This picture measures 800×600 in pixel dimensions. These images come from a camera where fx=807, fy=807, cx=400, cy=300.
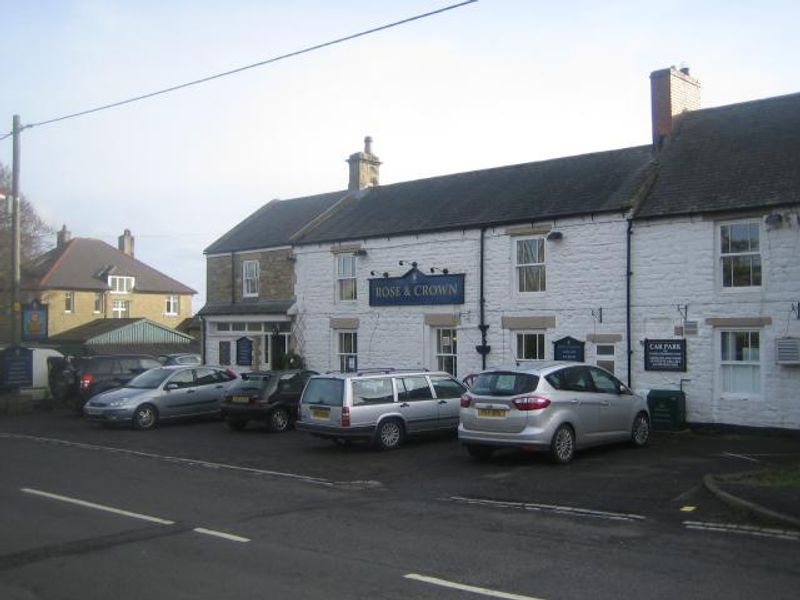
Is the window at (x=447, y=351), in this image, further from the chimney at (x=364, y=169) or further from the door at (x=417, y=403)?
the chimney at (x=364, y=169)

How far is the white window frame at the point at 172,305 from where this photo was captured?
6050cm

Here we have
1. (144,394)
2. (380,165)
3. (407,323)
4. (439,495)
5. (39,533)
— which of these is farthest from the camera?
(380,165)

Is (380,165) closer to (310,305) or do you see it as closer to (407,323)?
(310,305)

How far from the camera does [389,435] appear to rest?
15906 millimetres

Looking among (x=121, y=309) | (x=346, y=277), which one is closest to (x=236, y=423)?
(x=346, y=277)

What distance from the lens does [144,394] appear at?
20.9 metres

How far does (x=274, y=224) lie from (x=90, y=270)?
101 ft

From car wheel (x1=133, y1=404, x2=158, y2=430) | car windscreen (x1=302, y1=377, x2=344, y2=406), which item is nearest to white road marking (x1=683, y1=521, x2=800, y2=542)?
car windscreen (x1=302, y1=377, x2=344, y2=406)

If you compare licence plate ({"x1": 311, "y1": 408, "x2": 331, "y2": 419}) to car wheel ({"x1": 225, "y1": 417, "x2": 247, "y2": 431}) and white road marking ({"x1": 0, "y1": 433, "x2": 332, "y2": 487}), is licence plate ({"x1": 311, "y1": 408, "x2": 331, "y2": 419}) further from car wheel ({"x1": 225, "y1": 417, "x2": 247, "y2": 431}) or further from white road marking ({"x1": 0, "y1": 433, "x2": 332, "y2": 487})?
car wheel ({"x1": 225, "y1": 417, "x2": 247, "y2": 431})

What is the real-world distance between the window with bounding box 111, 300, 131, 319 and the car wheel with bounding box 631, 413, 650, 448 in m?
47.6

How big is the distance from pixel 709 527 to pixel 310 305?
1881 cm

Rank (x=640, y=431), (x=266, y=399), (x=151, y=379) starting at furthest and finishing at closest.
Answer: (x=151, y=379), (x=266, y=399), (x=640, y=431)

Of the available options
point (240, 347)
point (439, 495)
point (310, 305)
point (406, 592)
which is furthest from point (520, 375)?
point (240, 347)

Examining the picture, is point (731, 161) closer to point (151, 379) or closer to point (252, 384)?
point (252, 384)
